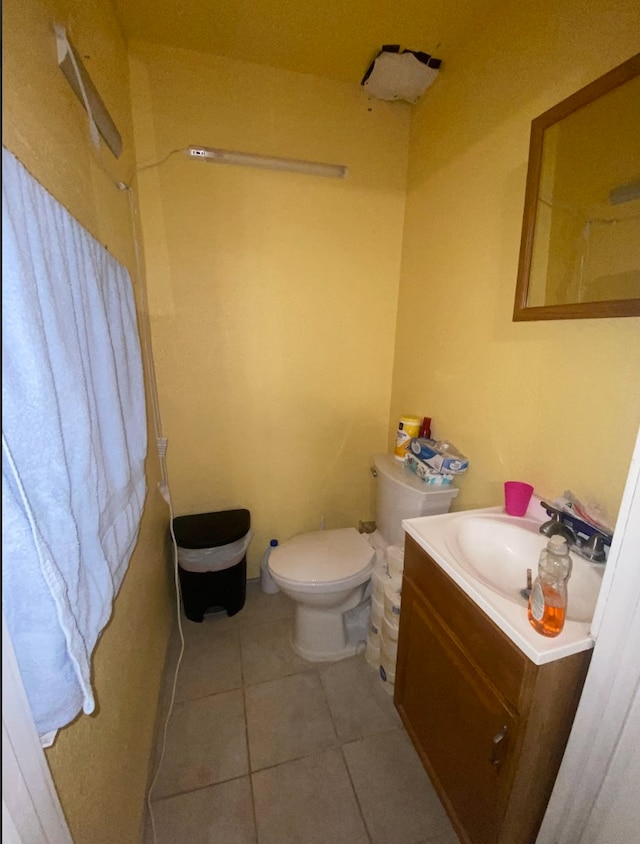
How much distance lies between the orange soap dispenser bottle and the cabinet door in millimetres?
223

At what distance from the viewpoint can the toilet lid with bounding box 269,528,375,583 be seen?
4.71ft

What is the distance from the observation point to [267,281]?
1663 mm

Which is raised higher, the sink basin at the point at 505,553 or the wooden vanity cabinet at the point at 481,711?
A: the sink basin at the point at 505,553

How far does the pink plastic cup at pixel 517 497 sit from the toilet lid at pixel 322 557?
2.18ft

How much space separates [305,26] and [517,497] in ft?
5.90

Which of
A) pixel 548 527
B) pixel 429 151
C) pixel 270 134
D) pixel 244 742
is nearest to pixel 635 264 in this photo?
pixel 548 527

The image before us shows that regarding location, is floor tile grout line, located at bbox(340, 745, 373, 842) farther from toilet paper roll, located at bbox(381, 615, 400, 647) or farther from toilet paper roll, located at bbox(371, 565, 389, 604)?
toilet paper roll, located at bbox(371, 565, 389, 604)

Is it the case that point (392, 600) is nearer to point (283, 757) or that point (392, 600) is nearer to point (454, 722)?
point (454, 722)

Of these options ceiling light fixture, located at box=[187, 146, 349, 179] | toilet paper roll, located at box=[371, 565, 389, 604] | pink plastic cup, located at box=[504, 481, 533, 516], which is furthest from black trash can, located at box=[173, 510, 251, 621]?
ceiling light fixture, located at box=[187, 146, 349, 179]

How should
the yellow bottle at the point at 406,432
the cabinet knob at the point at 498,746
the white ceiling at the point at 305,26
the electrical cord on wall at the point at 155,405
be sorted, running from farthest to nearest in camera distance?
the yellow bottle at the point at 406,432 → the electrical cord on wall at the point at 155,405 → the white ceiling at the point at 305,26 → the cabinet knob at the point at 498,746

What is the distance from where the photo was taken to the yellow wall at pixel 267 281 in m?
1.48

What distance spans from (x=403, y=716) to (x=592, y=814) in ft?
1.93

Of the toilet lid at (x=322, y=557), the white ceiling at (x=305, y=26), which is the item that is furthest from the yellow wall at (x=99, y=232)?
the toilet lid at (x=322, y=557)

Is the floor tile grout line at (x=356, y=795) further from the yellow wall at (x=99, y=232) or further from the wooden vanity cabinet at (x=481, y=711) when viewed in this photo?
the yellow wall at (x=99, y=232)
